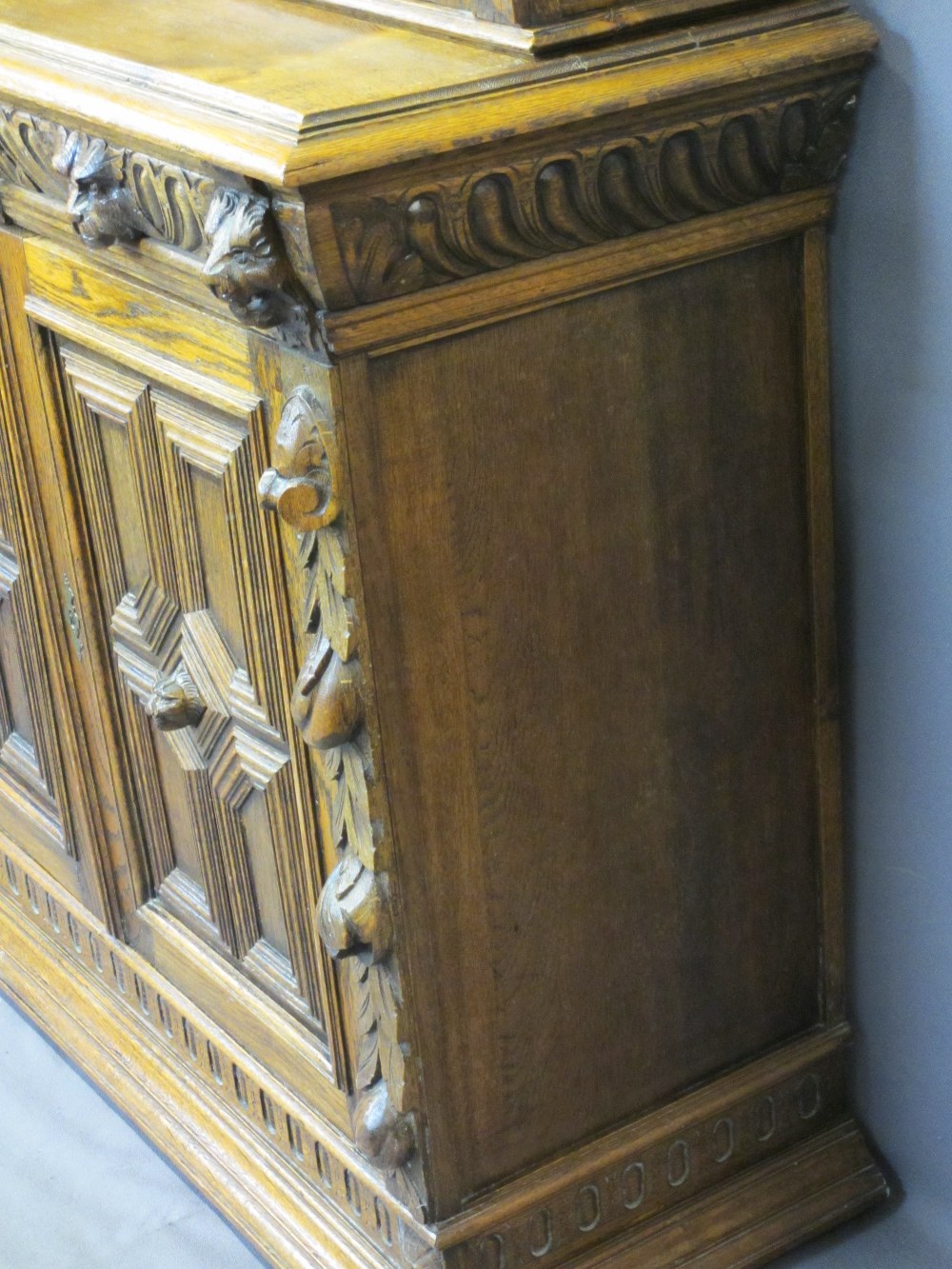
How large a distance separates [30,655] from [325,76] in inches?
35.4

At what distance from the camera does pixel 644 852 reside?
59.3 inches

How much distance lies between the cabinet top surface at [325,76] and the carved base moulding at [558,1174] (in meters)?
0.94

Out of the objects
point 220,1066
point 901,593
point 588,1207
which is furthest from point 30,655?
point 901,593

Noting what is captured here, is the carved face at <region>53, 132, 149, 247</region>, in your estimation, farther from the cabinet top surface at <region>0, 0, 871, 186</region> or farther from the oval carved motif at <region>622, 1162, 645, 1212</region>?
the oval carved motif at <region>622, 1162, 645, 1212</region>

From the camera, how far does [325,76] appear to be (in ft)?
3.96

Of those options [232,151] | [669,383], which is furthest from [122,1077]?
[232,151]

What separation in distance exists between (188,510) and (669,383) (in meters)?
0.44

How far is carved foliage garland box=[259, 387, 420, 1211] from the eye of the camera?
48.3 inches

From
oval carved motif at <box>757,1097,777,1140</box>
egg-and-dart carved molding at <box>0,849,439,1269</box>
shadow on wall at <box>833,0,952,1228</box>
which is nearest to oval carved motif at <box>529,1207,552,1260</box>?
egg-and-dart carved molding at <box>0,849,439,1269</box>

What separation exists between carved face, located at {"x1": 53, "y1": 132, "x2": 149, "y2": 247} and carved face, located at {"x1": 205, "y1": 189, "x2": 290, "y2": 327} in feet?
0.50

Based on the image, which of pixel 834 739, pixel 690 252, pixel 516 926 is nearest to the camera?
pixel 690 252

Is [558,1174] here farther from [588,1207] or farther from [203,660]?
[203,660]

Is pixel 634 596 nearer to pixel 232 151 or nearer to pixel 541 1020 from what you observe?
pixel 541 1020

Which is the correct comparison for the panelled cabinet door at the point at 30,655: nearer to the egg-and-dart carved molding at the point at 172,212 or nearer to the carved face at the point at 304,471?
the egg-and-dart carved molding at the point at 172,212
